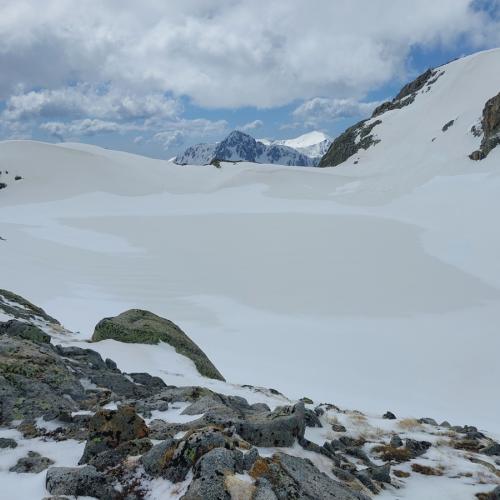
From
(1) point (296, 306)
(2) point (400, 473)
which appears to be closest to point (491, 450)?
(2) point (400, 473)

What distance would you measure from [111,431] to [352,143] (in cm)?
11549

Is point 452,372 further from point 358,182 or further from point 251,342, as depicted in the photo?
point 358,182

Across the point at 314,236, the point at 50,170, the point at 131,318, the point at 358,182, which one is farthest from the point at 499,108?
the point at 50,170

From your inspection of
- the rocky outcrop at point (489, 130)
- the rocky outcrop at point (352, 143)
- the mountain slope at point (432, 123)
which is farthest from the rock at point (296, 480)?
the rocky outcrop at point (352, 143)

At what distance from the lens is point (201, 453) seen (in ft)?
18.9

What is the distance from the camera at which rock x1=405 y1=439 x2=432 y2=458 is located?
8891 mm

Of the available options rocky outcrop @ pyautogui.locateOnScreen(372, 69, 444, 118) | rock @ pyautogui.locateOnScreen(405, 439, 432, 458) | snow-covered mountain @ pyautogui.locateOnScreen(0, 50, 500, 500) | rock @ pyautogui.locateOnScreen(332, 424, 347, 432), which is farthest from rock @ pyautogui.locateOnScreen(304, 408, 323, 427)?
rocky outcrop @ pyautogui.locateOnScreen(372, 69, 444, 118)

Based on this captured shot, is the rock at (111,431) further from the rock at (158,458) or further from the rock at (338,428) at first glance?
the rock at (338,428)

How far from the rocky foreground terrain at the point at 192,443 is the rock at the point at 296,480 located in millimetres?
16

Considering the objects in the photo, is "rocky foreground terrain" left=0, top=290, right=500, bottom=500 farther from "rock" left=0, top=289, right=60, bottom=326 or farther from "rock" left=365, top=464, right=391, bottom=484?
"rock" left=0, top=289, right=60, bottom=326

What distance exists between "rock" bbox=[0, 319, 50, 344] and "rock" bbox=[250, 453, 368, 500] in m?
8.91

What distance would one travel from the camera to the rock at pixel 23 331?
1236cm

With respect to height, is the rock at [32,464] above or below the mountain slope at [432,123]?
below

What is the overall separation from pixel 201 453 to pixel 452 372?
564 inches
